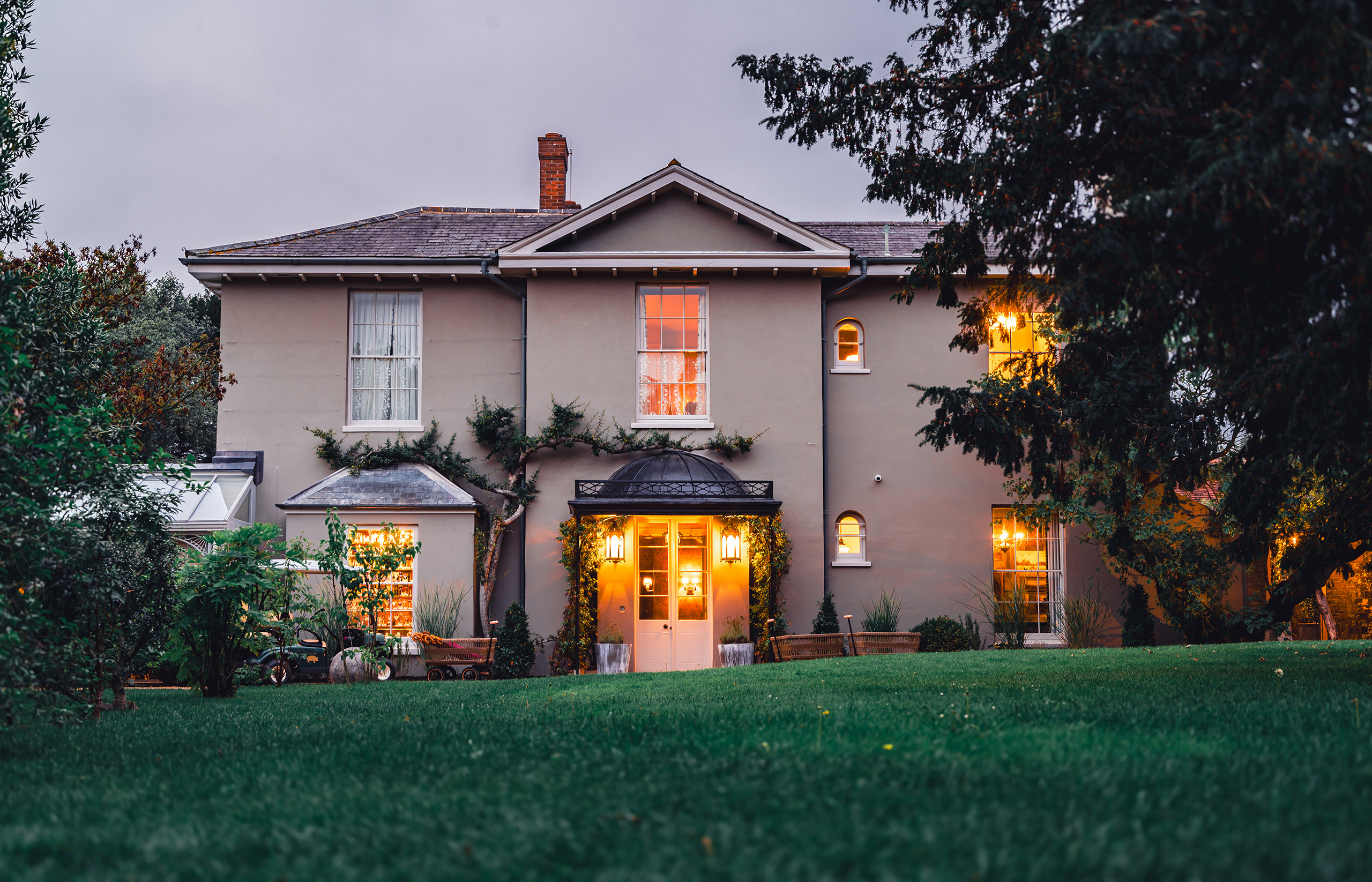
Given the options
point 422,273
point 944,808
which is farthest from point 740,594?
point 944,808

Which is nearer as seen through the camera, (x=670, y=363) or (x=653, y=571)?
(x=653, y=571)

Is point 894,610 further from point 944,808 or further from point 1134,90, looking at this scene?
point 944,808

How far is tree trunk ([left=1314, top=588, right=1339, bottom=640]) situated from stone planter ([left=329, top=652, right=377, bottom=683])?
16.2 metres

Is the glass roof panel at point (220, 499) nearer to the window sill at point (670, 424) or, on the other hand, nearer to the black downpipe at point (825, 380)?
the black downpipe at point (825, 380)

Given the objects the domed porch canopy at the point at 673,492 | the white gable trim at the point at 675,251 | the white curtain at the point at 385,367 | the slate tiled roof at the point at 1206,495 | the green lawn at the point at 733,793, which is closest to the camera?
the green lawn at the point at 733,793

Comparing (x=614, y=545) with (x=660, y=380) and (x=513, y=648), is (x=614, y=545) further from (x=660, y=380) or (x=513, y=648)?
(x=660, y=380)

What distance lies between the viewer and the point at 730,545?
16.1m

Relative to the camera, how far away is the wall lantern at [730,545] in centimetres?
1606

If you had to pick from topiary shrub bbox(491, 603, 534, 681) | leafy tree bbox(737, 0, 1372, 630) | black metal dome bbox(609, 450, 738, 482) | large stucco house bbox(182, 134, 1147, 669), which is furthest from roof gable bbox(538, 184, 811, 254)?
leafy tree bbox(737, 0, 1372, 630)

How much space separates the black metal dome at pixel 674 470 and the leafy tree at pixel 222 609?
21.6ft

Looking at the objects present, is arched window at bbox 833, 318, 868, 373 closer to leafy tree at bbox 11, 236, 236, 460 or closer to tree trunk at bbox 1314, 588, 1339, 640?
tree trunk at bbox 1314, 588, 1339, 640

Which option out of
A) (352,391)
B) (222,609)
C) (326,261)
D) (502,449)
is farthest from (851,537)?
(222,609)

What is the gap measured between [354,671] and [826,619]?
25.0ft

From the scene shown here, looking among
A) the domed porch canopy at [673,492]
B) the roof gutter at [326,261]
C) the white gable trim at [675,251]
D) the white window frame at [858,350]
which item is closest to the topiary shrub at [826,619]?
the domed porch canopy at [673,492]
